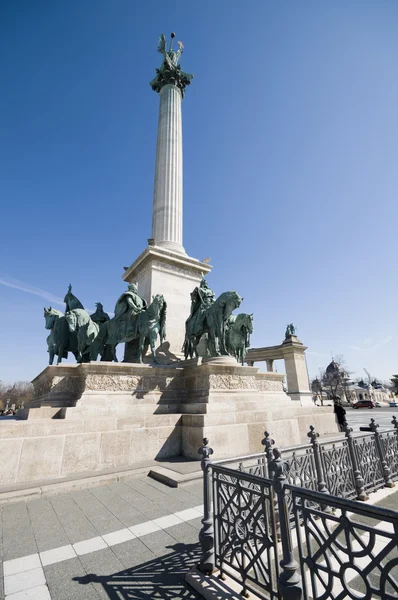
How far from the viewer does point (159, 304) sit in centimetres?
1247

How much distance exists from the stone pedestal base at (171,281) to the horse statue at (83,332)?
3.23m

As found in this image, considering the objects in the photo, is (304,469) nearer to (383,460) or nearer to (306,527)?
(306,527)

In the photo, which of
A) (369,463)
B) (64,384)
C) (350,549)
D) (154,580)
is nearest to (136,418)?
(64,384)

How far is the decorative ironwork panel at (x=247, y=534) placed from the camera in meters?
2.72

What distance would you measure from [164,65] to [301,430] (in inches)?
1232

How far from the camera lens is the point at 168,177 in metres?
20.7

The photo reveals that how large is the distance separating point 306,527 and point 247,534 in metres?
0.73

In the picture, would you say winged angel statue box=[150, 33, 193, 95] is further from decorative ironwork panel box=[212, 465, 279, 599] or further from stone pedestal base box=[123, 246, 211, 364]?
decorative ironwork panel box=[212, 465, 279, 599]

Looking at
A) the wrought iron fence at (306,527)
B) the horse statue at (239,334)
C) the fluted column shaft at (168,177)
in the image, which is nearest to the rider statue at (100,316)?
the fluted column shaft at (168,177)

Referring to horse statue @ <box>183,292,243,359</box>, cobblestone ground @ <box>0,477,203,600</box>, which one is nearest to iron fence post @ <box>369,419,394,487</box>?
cobblestone ground @ <box>0,477,203,600</box>

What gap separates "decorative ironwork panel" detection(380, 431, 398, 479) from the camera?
6.77 metres

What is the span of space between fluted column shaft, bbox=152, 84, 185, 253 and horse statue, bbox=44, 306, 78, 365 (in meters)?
7.86

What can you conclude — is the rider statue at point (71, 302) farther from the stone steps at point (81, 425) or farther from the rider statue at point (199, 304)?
the stone steps at point (81, 425)

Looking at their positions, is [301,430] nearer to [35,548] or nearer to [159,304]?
[159,304]
